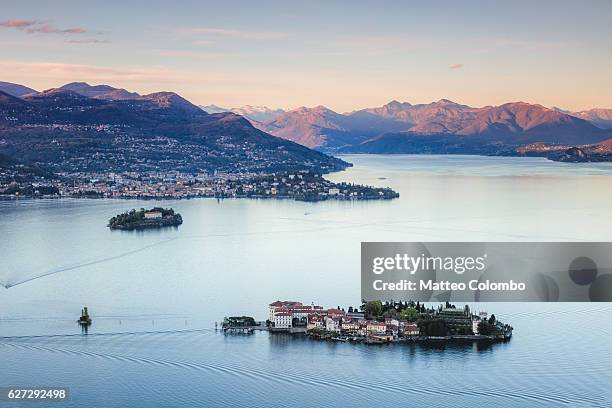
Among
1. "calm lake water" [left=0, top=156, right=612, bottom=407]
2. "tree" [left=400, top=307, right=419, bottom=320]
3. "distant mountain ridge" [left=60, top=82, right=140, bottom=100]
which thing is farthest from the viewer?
"distant mountain ridge" [left=60, top=82, right=140, bottom=100]

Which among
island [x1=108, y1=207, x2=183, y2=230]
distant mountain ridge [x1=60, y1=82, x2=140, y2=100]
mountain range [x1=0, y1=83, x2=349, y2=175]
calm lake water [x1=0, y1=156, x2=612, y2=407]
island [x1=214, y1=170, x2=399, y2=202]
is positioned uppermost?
distant mountain ridge [x1=60, y1=82, x2=140, y2=100]

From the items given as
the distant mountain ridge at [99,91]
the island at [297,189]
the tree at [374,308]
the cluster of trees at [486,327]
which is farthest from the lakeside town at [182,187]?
the distant mountain ridge at [99,91]

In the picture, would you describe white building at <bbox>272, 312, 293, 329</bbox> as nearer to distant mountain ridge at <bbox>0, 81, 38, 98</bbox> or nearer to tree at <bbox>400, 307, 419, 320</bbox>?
tree at <bbox>400, 307, 419, 320</bbox>

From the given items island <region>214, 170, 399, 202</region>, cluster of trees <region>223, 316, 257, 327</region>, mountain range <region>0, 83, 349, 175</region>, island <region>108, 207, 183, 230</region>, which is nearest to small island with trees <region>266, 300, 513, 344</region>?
cluster of trees <region>223, 316, 257, 327</region>

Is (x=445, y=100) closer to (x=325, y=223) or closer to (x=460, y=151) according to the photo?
(x=460, y=151)

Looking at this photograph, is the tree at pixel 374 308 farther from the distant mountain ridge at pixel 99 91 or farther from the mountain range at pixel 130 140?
the distant mountain ridge at pixel 99 91
